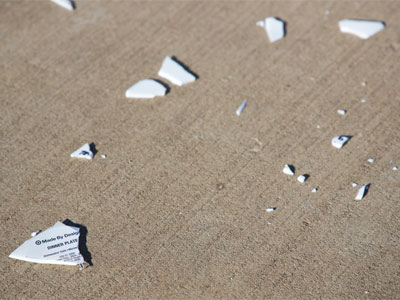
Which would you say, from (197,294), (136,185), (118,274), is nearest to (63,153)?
(136,185)

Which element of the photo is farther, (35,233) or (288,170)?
(288,170)

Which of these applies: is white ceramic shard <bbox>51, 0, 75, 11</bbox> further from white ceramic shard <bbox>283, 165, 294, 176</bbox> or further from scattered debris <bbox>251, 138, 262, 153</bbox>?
white ceramic shard <bbox>283, 165, 294, 176</bbox>

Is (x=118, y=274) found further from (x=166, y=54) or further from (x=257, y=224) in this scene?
(x=166, y=54)

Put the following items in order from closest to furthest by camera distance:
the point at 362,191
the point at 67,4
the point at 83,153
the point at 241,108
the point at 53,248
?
the point at 53,248, the point at 362,191, the point at 83,153, the point at 241,108, the point at 67,4

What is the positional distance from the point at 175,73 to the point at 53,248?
1390mm

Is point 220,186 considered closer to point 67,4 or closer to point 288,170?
point 288,170

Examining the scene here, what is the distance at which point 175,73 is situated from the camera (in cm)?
317

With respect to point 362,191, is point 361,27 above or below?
above

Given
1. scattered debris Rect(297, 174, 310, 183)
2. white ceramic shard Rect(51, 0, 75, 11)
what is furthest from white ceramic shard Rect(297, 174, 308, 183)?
white ceramic shard Rect(51, 0, 75, 11)

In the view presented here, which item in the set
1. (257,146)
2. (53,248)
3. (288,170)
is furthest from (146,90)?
(53,248)

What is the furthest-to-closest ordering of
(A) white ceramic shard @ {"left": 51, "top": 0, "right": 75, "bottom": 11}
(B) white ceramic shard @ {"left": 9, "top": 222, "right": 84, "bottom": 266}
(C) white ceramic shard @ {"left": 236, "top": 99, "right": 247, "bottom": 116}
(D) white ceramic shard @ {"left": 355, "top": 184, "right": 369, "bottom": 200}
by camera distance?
1. (A) white ceramic shard @ {"left": 51, "top": 0, "right": 75, "bottom": 11}
2. (C) white ceramic shard @ {"left": 236, "top": 99, "right": 247, "bottom": 116}
3. (D) white ceramic shard @ {"left": 355, "top": 184, "right": 369, "bottom": 200}
4. (B) white ceramic shard @ {"left": 9, "top": 222, "right": 84, "bottom": 266}

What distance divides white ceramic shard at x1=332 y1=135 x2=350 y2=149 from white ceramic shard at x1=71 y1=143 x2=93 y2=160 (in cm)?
142

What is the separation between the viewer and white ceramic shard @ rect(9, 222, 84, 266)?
235cm

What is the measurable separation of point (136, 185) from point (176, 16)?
1.54 metres
